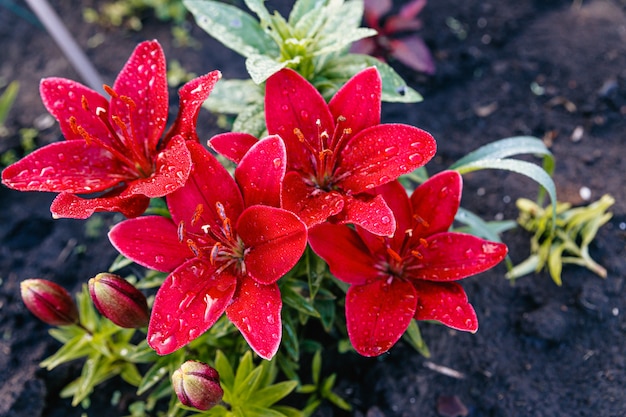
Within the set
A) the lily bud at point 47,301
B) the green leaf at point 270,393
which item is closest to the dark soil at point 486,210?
the green leaf at point 270,393

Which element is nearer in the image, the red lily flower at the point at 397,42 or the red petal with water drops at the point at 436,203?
the red petal with water drops at the point at 436,203

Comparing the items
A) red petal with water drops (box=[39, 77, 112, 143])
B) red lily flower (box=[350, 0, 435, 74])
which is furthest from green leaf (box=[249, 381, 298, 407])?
red lily flower (box=[350, 0, 435, 74])

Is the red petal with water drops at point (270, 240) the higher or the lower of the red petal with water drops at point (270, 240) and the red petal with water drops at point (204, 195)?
the lower

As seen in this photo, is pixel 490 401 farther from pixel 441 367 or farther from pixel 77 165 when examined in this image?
pixel 77 165

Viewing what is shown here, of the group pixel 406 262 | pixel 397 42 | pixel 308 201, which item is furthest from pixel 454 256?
pixel 397 42

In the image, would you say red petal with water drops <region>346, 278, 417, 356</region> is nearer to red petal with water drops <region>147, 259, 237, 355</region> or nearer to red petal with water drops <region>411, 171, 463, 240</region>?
red petal with water drops <region>411, 171, 463, 240</region>

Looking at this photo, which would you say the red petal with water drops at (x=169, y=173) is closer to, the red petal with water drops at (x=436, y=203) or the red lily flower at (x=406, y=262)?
→ the red lily flower at (x=406, y=262)
